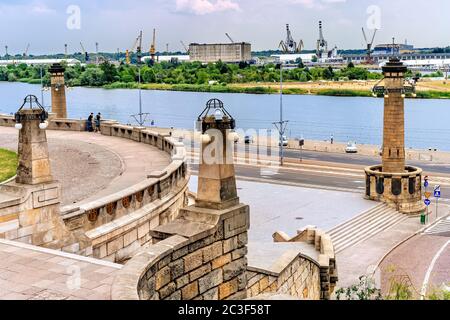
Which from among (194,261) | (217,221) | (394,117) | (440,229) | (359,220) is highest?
(394,117)

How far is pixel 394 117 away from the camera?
38.4 meters

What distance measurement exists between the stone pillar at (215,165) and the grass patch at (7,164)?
9538mm

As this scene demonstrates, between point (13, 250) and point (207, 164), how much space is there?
12.4 ft

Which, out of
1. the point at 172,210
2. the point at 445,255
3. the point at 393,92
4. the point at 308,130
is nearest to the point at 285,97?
the point at 308,130

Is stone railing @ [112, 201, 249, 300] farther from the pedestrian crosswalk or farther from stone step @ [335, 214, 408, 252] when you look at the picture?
the pedestrian crosswalk

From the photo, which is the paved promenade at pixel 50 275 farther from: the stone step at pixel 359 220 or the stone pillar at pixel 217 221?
the stone step at pixel 359 220

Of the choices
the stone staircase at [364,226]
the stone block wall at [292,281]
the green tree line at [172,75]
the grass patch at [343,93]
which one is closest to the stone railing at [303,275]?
the stone block wall at [292,281]

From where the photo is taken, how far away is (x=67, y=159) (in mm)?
23656

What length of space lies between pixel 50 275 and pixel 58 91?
94.2 feet

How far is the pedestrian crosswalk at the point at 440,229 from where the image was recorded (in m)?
34.4

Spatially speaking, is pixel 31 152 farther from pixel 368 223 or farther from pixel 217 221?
pixel 368 223

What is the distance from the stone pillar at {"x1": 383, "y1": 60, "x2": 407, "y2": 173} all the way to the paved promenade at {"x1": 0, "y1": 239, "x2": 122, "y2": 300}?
98.5 feet

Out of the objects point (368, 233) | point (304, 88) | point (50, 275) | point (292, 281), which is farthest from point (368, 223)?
point (304, 88)
